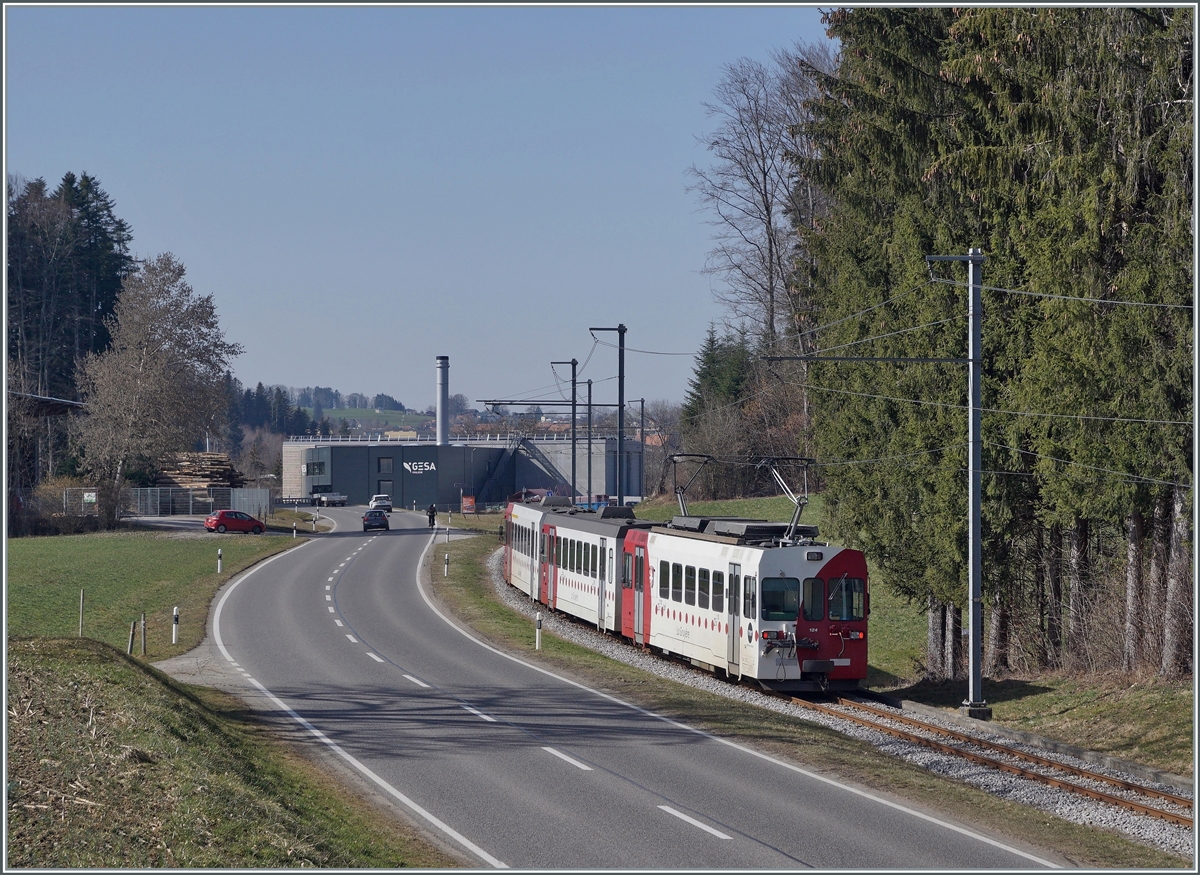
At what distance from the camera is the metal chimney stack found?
113 m

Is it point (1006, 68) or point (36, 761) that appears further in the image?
point (1006, 68)

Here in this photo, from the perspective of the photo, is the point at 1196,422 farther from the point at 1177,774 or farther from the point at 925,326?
the point at 925,326

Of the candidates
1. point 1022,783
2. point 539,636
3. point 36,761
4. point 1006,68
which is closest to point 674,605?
point 539,636

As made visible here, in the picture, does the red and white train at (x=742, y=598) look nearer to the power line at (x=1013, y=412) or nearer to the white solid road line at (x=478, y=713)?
the power line at (x=1013, y=412)

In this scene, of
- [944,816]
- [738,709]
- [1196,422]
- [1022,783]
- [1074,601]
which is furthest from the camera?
[1074,601]

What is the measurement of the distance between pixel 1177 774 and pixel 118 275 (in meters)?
84.7

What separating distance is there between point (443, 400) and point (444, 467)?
13.7m

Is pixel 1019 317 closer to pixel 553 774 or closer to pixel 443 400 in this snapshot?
pixel 553 774

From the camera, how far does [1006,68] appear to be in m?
21.2

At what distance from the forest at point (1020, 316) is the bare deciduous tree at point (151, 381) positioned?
39.7 metres

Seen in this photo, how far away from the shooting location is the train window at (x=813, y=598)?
22.1m

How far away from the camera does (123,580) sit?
1610 inches

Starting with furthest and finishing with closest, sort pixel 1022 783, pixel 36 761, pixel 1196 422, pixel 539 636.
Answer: pixel 539 636 → pixel 1196 422 → pixel 1022 783 → pixel 36 761

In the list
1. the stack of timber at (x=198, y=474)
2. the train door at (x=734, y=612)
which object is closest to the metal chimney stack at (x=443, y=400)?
the stack of timber at (x=198, y=474)
